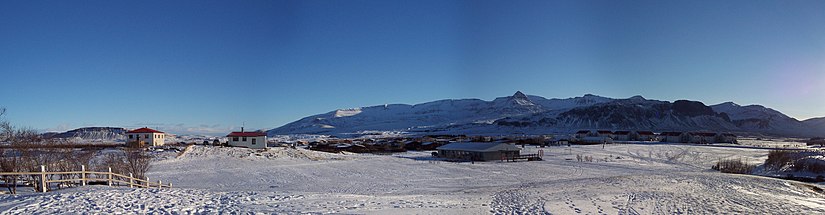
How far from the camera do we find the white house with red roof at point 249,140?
64875 millimetres

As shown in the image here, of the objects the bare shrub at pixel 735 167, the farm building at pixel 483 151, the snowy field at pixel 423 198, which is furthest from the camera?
the farm building at pixel 483 151

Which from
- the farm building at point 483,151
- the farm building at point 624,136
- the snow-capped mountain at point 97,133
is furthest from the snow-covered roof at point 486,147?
the snow-capped mountain at point 97,133

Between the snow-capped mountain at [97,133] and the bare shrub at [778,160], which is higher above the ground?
the snow-capped mountain at [97,133]

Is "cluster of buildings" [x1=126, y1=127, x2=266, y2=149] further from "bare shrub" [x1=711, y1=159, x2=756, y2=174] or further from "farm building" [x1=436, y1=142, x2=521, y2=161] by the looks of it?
"bare shrub" [x1=711, y1=159, x2=756, y2=174]

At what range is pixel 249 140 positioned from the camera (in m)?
65.1

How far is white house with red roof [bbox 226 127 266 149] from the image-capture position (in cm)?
6488

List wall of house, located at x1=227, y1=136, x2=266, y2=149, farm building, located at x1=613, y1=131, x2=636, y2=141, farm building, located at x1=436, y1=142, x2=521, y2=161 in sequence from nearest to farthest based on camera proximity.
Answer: farm building, located at x1=436, y1=142, x2=521, y2=161
wall of house, located at x1=227, y1=136, x2=266, y2=149
farm building, located at x1=613, y1=131, x2=636, y2=141

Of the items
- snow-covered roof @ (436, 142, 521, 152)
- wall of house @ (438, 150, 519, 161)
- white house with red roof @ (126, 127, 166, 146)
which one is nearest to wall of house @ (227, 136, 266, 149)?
white house with red roof @ (126, 127, 166, 146)

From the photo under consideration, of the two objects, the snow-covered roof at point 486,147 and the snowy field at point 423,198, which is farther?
the snow-covered roof at point 486,147

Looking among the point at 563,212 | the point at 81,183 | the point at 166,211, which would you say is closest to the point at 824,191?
the point at 563,212

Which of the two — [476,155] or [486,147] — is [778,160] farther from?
[476,155]

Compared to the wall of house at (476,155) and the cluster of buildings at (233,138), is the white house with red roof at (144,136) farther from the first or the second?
the wall of house at (476,155)

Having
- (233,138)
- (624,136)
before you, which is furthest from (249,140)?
(624,136)

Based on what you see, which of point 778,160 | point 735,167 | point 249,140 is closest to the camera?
point 735,167
